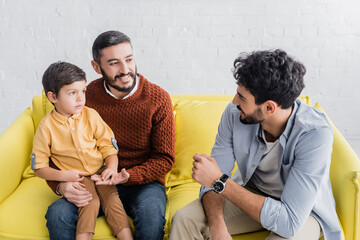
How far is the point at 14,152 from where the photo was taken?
6.46 ft

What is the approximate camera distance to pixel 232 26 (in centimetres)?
302

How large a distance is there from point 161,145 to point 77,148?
16.1 inches

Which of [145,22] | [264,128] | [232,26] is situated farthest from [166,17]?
[264,128]

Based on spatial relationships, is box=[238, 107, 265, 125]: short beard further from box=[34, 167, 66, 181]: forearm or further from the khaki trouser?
box=[34, 167, 66, 181]: forearm

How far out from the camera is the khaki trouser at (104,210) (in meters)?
1.63

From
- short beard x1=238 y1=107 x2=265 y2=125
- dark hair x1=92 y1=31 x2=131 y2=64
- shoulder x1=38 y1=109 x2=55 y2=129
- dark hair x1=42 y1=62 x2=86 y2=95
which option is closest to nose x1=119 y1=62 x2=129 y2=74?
dark hair x1=92 y1=31 x2=131 y2=64

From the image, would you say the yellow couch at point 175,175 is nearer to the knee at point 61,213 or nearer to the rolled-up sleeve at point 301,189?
the knee at point 61,213

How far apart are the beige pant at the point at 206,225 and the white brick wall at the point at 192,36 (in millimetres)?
1636

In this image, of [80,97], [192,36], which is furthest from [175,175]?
[192,36]

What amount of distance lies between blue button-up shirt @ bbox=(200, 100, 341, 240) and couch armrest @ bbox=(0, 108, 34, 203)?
38.2 inches

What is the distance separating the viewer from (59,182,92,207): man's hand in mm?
1666

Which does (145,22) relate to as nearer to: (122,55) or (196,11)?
(196,11)

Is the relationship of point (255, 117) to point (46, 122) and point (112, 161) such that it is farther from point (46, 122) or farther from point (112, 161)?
point (46, 122)

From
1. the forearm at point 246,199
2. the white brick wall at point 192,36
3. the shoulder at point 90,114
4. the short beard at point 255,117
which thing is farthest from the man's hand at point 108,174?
the white brick wall at point 192,36
